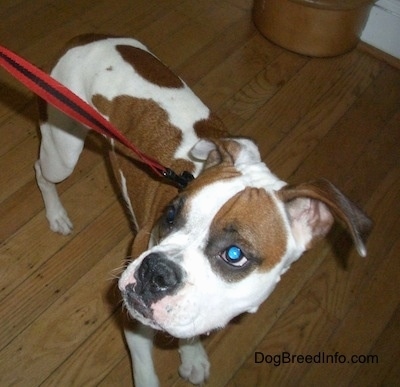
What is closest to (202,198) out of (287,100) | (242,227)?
(242,227)

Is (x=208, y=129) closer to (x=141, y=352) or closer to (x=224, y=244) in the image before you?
(x=224, y=244)

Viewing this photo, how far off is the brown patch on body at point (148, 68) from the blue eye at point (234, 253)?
3.44ft

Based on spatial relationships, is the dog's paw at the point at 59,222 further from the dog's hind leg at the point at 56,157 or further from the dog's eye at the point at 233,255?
the dog's eye at the point at 233,255

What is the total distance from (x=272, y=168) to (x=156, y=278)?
6.50ft

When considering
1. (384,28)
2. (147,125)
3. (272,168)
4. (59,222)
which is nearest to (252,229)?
(147,125)

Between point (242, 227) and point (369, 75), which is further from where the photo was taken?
point (369, 75)

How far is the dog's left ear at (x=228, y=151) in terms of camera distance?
1.91 m

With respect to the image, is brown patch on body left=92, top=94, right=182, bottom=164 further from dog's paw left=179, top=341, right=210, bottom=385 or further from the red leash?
dog's paw left=179, top=341, right=210, bottom=385

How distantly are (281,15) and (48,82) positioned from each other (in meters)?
2.73

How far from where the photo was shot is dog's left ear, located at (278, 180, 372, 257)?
156 cm

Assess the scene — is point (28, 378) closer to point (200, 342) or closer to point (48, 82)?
point (200, 342)

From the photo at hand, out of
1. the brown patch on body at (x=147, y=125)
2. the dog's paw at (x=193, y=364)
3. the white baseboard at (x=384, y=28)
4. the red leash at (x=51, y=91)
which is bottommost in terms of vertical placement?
the dog's paw at (x=193, y=364)

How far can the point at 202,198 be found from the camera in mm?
1669

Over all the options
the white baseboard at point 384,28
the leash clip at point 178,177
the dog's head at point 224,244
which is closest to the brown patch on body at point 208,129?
the leash clip at point 178,177
